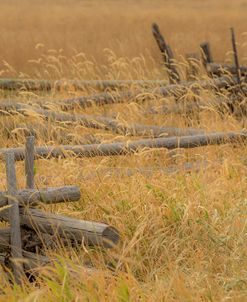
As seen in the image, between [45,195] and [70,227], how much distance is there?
0.35 metres

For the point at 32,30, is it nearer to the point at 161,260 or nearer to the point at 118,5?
the point at 118,5

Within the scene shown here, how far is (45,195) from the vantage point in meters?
5.21

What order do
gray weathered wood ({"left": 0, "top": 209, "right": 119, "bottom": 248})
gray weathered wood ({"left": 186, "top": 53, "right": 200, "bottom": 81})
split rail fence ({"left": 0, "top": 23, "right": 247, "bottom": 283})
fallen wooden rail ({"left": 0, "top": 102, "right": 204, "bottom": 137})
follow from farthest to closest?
gray weathered wood ({"left": 186, "top": 53, "right": 200, "bottom": 81}) → fallen wooden rail ({"left": 0, "top": 102, "right": 204, "bottom": 137}) → split rail fence ({"left": 0, "top": 23, "right": 247, "bottom": 283}) → gray weathered wood ({"left": 0, "top": 209, "right": 119, "bottom": 248})

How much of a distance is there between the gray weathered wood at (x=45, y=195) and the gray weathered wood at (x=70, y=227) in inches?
3.0

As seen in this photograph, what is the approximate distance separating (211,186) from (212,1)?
1871cm

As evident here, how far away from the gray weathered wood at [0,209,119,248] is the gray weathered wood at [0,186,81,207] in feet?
0.25

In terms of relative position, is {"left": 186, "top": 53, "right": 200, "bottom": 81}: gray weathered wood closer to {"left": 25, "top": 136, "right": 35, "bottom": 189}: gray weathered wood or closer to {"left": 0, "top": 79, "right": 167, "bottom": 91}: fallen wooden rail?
{"left": 0, "top": 79, "right": 167, "bottom": 91}: fallen wooden rail

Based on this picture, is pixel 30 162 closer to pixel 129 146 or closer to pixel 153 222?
pixel 153 222

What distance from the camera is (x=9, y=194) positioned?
5.07 metres

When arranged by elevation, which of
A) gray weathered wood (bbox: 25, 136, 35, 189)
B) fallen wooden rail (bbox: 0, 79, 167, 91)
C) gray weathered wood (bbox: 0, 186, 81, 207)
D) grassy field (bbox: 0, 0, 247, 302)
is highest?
gray weathered wood (bbox: 25, 136, 35, 189)

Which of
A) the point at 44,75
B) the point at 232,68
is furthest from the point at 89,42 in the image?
the point at 232,68

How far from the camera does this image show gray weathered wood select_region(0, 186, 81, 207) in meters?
5.16

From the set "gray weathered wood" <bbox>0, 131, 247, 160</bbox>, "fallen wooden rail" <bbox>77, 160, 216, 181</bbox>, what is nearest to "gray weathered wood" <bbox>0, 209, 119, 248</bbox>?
"fallen wooden rail" <bbox>77, 160, 216, 181</bbox>

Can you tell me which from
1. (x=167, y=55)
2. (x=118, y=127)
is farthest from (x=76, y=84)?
(x=118, y=127)
